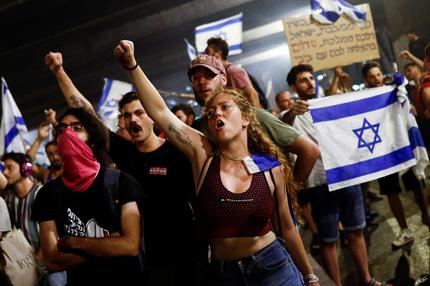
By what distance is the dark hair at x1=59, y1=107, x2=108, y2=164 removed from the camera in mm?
3037

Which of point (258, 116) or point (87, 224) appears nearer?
point (87, 224)

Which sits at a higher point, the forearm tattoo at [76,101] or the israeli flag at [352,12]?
the forearm tattoo at [76,101]

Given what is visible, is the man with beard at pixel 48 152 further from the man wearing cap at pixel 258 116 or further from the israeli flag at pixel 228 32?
the israeli flag at pixel 228 32

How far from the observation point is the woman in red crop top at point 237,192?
248 centimetres

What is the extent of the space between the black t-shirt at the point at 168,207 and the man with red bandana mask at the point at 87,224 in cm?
32

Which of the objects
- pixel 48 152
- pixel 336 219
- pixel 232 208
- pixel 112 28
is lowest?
pixel 336 219

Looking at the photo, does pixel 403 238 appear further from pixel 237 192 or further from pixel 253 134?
pixel 237 192

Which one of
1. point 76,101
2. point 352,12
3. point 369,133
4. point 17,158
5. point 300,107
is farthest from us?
point 352,12

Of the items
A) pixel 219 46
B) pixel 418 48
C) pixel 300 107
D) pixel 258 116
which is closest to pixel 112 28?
pixel 418 48

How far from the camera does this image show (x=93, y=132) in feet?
10.1

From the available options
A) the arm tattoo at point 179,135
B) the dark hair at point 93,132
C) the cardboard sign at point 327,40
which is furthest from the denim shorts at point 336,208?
the cardboard sign at point 327,40

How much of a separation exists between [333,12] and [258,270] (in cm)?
514

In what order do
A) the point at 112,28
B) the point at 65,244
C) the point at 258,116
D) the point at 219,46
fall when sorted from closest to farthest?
the point at 65,244 < the point at 258,116 < the point at 219,46 < the point at 112,28

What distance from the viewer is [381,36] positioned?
20094 millimetres
